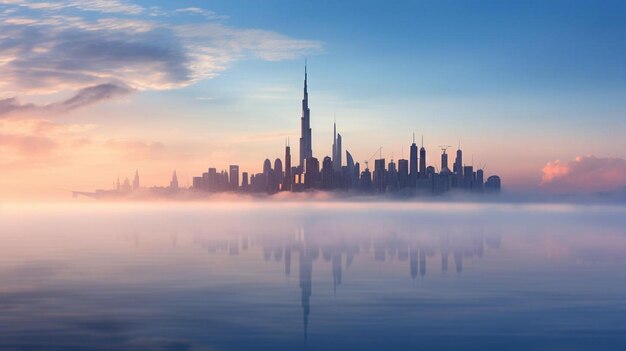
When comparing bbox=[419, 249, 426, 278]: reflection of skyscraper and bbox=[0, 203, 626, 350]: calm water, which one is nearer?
bbox=[0, 203, 626, 350]: calm water

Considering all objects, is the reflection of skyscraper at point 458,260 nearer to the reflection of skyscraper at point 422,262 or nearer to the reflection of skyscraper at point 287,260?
the reflection of skyscraper at point 422,262

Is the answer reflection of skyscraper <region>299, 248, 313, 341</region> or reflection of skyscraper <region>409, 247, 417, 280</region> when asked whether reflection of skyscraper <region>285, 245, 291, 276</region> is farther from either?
reflection of skyscraper <region>409, 247, 417, 280</region>

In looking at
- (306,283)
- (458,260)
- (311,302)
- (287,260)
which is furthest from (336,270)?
(311,302)

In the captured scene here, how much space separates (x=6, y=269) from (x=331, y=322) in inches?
1550

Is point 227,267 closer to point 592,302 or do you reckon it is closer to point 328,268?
point 328,268

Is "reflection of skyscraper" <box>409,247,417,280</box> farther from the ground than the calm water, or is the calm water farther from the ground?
the calm water

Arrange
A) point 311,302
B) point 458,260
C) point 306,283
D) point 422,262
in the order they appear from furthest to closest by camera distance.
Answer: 1. point 458,260
2. point 422,262
3. point 306,283
4. point 311,302

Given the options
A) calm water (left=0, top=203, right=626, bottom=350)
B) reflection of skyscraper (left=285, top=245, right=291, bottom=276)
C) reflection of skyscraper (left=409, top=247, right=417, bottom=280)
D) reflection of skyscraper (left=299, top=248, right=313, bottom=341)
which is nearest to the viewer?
calm water (left=0, top=203, right=626, bottom=350)

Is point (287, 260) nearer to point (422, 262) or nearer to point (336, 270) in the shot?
point (336, 270)

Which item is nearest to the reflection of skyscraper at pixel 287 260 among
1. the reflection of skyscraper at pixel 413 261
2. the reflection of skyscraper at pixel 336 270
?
the reflection of skyscraper at pixel 336 270

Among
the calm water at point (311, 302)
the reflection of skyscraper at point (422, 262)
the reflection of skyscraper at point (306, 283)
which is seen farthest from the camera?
the reflection of skyscraper at point (422, 262)

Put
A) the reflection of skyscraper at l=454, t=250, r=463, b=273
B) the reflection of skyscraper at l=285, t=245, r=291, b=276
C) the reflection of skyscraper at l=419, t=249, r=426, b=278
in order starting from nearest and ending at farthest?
the reflection of skyscraper at l=419, t=249, r=426, b=278
the reflection of skyscraper at l=285, t=245, r=291, b=276
the reflection of skyscraper at l=454, t=250, r=463, b=273

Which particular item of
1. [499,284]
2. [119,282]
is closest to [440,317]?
[499,284]

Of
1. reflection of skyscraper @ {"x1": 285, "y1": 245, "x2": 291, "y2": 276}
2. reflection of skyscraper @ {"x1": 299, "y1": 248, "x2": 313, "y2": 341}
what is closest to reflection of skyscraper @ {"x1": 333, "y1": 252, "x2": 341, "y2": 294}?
reflection of skyscraper @ {"x1": 299, "y1": 248, "x2": 313, "y2": 341}
